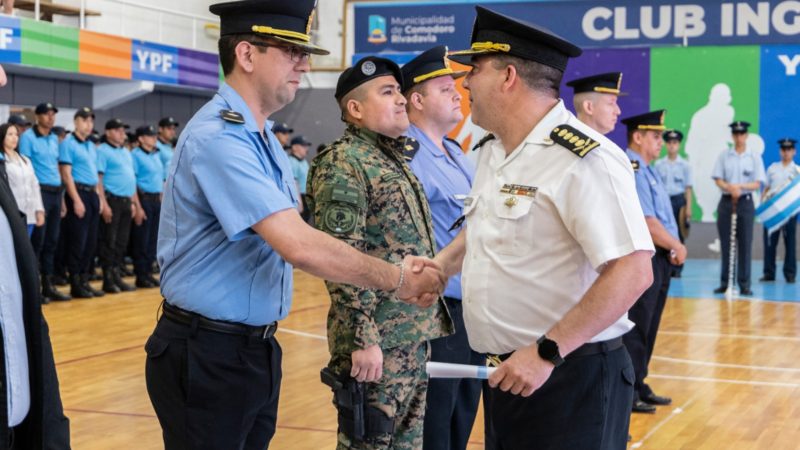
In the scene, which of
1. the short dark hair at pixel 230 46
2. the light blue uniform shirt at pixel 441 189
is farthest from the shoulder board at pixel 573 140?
the light blue uniform shirt at pixel 441 189

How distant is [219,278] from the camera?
2.47 metres

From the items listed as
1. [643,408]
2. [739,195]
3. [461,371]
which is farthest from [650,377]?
[739,195]

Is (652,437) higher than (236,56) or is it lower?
lower

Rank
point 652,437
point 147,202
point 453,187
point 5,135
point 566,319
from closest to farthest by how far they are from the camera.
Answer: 1. point 566,319
2. point 453,187
3. point 652,437
4. point 5,135
5. point 147,202

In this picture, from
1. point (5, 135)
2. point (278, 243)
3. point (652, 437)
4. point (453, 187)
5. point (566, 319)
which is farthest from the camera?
Result: point (5, 135)

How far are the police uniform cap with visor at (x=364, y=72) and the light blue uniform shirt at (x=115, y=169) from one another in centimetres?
789

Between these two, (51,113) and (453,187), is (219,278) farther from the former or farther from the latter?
(51,113)

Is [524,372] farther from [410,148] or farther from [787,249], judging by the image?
[787,249]

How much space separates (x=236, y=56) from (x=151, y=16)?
15609mm

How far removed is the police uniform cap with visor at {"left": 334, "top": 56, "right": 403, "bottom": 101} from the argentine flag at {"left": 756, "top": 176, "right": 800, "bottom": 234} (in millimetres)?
9249

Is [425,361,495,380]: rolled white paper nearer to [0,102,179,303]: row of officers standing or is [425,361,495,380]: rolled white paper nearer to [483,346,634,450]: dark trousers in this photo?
[483,346,634,450]: dark trousers

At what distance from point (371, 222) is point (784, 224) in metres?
10.1

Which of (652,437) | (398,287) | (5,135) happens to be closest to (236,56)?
(398,287)

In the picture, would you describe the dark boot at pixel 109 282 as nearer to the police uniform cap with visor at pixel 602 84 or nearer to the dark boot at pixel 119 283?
the dark boot at pixel 119 283
